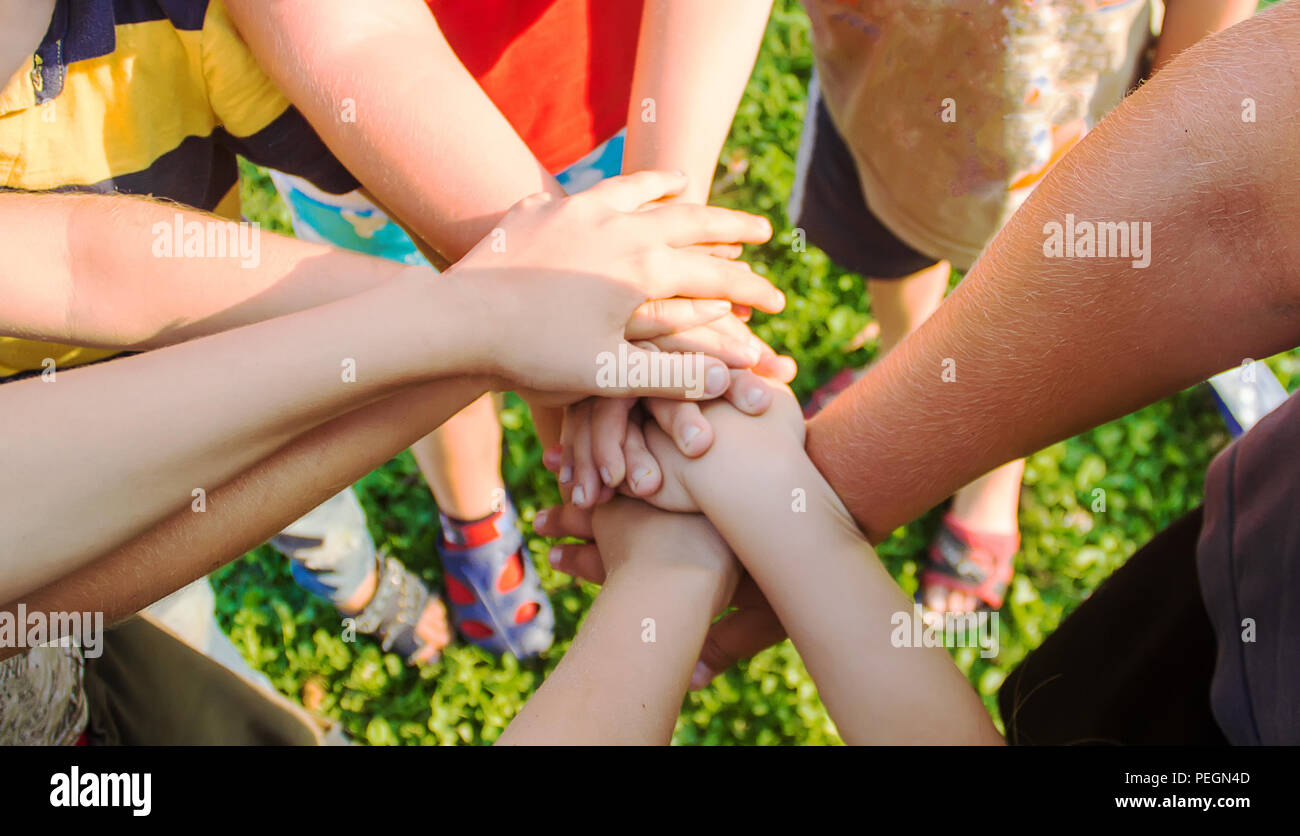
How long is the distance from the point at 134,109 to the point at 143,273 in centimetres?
28

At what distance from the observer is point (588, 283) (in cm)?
153

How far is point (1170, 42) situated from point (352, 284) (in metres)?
1.62

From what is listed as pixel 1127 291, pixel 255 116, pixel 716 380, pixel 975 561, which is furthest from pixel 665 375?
pixel 975 561

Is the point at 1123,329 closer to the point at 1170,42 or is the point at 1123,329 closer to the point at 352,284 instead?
the point at 1170,42

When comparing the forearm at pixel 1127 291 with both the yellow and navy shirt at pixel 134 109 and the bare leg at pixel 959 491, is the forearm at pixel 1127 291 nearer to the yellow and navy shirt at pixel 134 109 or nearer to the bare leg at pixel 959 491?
the bare leg at pixel 959 491

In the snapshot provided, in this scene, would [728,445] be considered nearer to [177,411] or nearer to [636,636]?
[636,636]

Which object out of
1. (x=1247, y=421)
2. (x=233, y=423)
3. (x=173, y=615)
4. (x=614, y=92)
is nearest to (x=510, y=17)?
(x=614, y=92)

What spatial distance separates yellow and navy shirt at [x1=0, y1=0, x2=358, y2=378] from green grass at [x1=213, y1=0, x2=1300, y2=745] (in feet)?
4.76

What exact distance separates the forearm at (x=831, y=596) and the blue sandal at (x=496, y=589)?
112 cm

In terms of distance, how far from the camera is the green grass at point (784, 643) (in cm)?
265

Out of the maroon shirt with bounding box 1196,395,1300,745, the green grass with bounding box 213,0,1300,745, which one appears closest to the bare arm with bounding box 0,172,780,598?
the maroon shirt with bounding box 1196,395,1300,745

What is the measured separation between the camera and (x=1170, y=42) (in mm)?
1775

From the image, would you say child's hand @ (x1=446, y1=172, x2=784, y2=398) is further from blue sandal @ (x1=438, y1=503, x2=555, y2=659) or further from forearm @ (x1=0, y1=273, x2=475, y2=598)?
blue sandal @ (x1=438, y1=503, x2=555, y2=659)

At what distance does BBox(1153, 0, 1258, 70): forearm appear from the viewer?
167 centimetres
